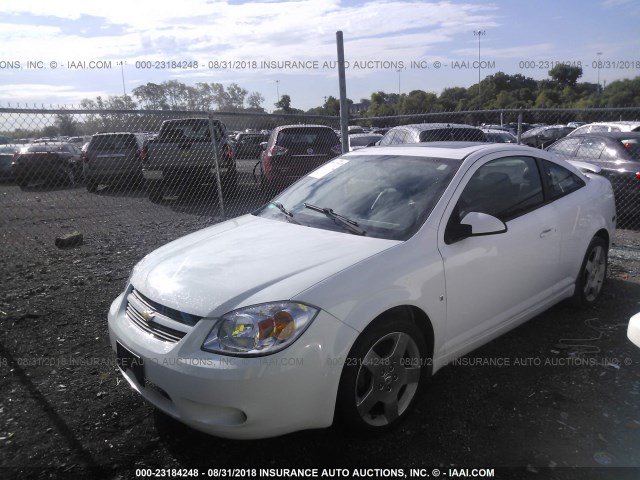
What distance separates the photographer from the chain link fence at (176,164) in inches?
303

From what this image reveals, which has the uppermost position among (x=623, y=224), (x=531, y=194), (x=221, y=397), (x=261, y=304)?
(x=531, y=194)

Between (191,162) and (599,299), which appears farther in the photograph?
(191,162)

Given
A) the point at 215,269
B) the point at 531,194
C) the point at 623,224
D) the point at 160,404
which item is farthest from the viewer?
the point at 623,224

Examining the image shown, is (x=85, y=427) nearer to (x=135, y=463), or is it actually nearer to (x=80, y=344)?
(x=135, y=463)

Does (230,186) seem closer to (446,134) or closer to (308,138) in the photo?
(308,138)

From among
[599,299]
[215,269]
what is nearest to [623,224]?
[599,299]

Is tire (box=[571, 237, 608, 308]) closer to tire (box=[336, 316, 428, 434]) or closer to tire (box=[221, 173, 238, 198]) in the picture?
tire (box=[336, 316, 428, 434])

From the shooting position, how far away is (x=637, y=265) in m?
5.99

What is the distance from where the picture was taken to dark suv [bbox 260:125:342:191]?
942 cm

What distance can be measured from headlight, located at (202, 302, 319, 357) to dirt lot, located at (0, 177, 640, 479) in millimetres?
713

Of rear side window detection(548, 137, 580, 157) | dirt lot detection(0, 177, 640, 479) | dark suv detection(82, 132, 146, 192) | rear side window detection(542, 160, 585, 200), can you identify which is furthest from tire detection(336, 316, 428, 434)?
dark suv detection(82, 132, 146, 192)

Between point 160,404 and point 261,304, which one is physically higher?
point 261,304

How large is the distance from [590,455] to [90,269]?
18.4ft

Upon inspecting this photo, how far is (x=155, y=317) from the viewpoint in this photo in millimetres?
2729
